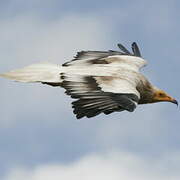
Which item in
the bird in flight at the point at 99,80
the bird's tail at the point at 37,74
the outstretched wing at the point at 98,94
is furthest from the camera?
the bird's tail at the point at 37,74

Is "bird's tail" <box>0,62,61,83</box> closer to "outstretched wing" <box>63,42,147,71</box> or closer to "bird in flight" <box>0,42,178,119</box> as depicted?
"bird in flight" <box>0,42,178,119</box>

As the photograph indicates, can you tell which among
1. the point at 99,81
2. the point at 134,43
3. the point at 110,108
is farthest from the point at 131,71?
the point at 134,43

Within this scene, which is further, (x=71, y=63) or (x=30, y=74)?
(x=71, y=63)

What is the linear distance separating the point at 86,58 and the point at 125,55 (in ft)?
3.58

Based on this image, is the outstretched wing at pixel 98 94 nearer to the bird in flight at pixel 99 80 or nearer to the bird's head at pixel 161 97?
the bird in flight at pixel 99 80

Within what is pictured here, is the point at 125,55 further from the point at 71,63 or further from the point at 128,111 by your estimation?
the point at 128,111

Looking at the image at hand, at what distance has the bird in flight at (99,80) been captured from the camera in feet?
41.2

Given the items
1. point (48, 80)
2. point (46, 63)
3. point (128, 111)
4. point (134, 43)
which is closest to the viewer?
point (128, 111)

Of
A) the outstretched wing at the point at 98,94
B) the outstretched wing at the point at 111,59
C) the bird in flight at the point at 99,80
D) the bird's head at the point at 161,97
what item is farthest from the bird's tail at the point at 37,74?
the bird's head at the point at 161,97

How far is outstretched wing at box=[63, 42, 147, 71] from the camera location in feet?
51.8

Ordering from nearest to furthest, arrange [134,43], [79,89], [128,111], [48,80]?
[128,111], [79,89], [48,80], [134,43]

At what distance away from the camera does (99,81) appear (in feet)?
44.6

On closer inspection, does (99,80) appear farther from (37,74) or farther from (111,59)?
(111,59)

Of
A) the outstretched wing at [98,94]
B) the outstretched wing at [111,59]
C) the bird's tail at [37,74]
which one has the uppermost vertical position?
the outstretched wing at [111,59]
